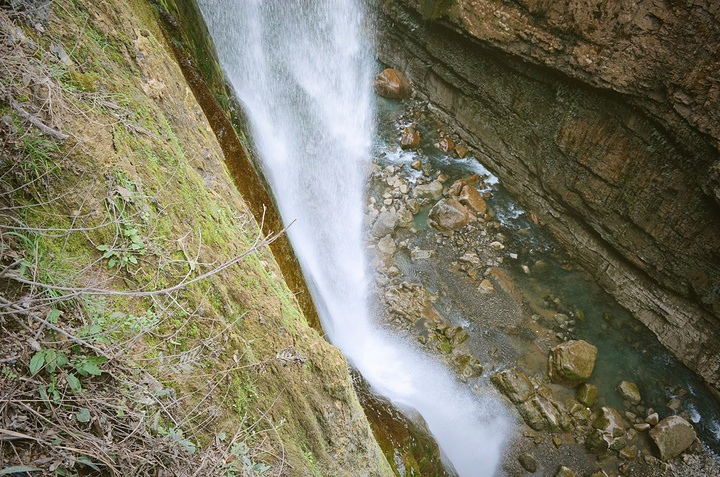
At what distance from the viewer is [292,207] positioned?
614 centimetres

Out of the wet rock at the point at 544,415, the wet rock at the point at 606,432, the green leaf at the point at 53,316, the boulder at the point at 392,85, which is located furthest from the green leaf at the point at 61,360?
the boulder at the point at 392,85

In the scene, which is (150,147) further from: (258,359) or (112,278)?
(258,359)

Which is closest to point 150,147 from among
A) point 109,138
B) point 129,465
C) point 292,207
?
point 109,138

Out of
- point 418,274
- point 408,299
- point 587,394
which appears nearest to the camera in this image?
point 587,394

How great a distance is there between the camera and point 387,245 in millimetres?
6895

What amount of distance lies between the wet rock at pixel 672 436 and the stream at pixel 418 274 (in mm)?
321

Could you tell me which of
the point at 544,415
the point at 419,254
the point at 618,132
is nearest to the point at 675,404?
the point at 544,415

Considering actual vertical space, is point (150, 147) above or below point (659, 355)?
above

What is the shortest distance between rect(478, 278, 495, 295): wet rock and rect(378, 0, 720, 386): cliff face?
6.40 ft

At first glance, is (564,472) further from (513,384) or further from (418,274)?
(418,274)

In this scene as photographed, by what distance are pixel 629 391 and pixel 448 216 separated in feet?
13.3

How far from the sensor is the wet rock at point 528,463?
4816mm

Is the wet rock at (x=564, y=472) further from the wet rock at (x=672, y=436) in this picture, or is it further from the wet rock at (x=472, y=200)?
the wet rock at (x=472, y=200)

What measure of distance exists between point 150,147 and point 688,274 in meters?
7.04
